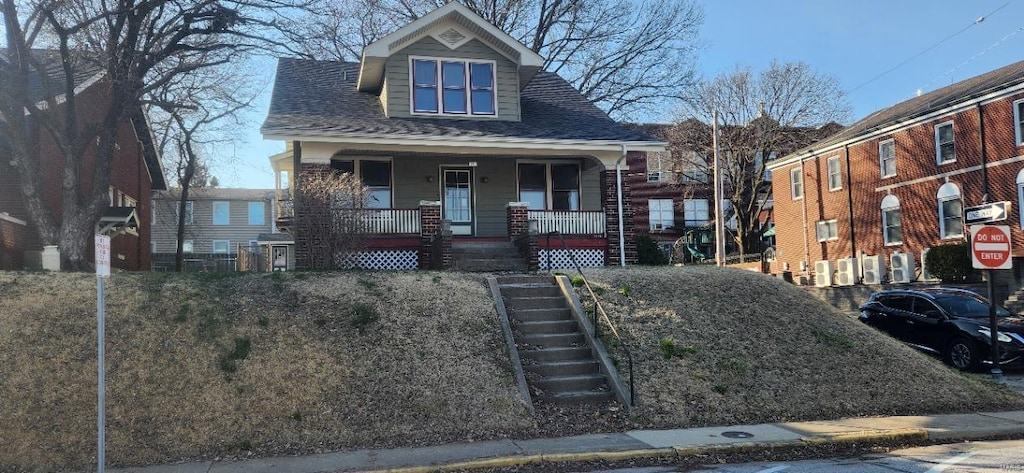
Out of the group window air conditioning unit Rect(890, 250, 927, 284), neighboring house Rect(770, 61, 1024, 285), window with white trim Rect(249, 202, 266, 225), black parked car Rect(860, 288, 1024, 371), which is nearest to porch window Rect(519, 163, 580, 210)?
black parked car Rect(860, 288, 1024, 371)

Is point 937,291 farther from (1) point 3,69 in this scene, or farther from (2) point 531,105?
(1) point 3,69

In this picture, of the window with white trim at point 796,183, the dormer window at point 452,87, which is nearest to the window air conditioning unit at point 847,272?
the window with white trim at point 796,183

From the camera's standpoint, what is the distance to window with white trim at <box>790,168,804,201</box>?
3547 centimetres

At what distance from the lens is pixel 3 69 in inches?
561

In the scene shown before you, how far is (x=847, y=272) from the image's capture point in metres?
29.1

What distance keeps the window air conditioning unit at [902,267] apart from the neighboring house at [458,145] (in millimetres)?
13176

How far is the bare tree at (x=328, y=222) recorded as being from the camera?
14.4m

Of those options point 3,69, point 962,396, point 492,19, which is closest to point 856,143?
point 492,19

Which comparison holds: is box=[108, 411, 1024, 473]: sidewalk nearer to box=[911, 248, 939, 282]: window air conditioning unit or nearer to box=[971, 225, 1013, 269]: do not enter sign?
box=[971, 225, 1013, 269]: do not enter sign

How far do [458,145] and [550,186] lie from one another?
3827 millimetres

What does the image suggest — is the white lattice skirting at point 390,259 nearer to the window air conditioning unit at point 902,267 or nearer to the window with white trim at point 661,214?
the window air conditioning unit at point 902,267

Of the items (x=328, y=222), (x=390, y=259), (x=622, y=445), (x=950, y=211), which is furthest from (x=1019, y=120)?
(x=328, y=222)

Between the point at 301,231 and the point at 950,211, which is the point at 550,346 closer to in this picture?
the point at 301,231

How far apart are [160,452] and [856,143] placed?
100ft
